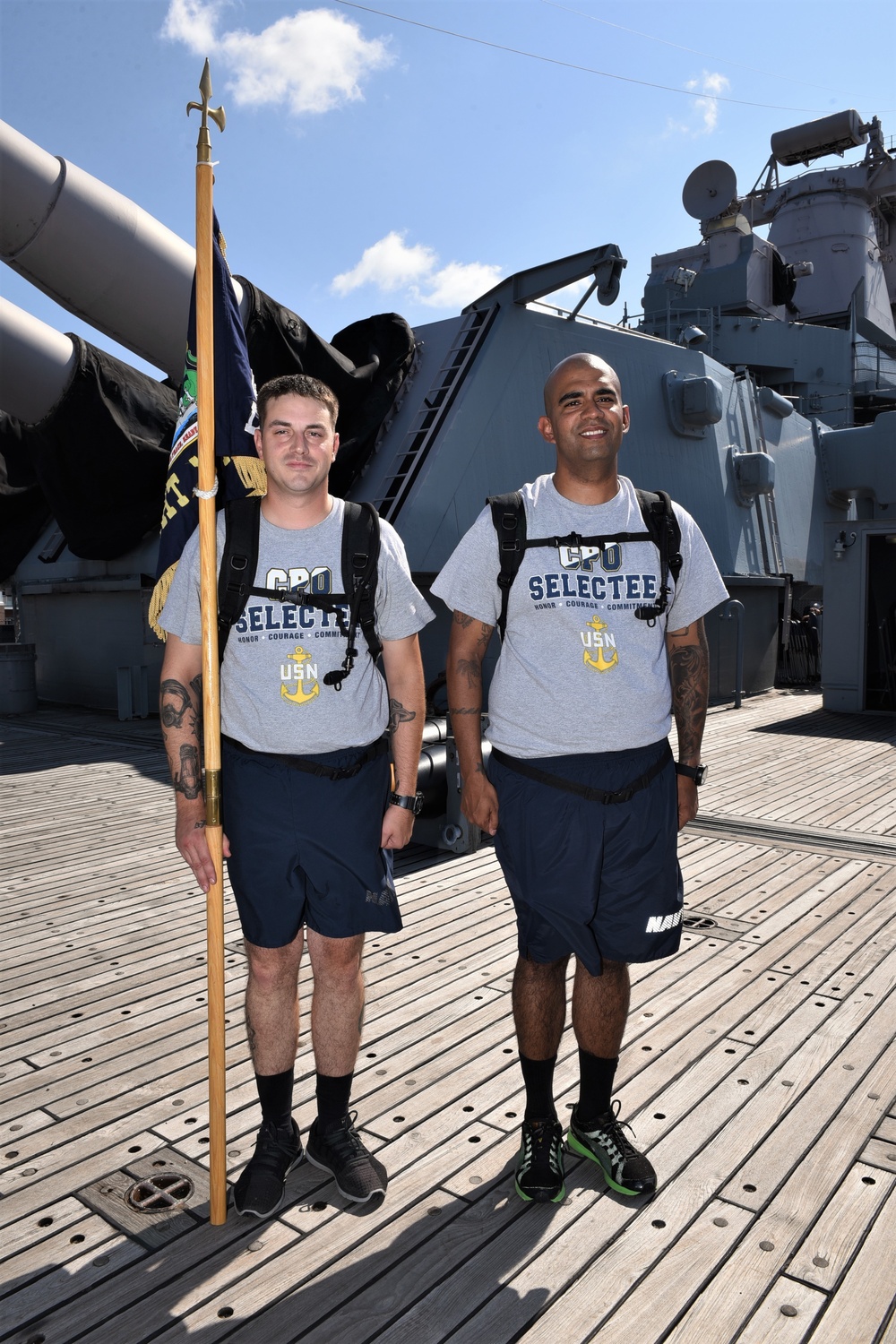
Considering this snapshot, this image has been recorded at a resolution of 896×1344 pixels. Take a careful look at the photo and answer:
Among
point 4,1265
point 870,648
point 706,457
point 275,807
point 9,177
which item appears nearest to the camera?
point 4,1265

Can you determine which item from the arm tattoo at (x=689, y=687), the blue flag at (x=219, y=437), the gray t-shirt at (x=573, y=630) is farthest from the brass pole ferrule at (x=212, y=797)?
the arm tattoo at (x=689, y=687)

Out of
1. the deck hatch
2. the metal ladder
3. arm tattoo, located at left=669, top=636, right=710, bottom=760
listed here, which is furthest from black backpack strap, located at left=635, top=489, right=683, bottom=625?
the metal ladder

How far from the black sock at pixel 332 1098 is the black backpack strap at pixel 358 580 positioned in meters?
0.96

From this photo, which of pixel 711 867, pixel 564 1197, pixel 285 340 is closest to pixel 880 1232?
pixel 564 1197

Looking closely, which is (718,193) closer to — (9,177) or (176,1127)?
(9,177)

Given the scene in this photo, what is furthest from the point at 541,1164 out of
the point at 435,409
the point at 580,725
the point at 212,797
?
the point at 435,409

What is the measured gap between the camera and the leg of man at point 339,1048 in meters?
2.35

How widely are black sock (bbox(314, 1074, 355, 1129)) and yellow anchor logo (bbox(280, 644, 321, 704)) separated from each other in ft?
3.04

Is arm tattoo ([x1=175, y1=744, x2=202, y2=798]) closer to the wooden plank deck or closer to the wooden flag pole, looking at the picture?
the wooden flag pole

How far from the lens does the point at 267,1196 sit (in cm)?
227

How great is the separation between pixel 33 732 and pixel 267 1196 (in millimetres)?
9074

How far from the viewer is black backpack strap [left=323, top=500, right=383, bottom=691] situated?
7.39 feet

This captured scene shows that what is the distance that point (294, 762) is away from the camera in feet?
7.38

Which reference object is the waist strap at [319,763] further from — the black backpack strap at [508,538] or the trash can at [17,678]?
the trash can at [17,678]
